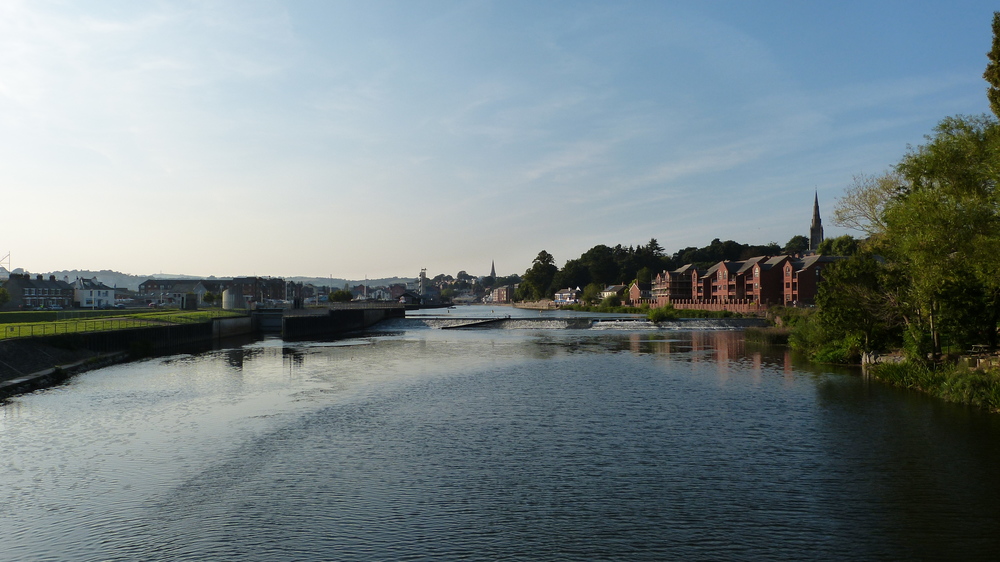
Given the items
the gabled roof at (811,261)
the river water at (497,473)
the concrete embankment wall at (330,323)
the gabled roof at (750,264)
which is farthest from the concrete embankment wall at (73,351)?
the gabled roof at (750,264)

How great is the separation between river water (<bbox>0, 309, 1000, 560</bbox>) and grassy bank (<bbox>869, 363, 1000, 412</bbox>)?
0.98 metres

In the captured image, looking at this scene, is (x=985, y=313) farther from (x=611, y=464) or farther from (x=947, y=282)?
(x=611, y=464)

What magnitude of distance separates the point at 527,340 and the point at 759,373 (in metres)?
35.7

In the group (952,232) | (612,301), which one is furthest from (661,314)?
(612,301)

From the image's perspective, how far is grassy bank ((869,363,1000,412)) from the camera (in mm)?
26500

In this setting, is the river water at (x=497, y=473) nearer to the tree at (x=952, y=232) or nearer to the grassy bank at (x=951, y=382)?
the grassy bank at (x=951, y=382)

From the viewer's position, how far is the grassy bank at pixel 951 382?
2650cm

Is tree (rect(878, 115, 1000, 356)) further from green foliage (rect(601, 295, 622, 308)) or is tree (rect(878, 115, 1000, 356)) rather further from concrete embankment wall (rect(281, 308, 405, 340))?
green foliage (rect(601, 295, 622, 308))

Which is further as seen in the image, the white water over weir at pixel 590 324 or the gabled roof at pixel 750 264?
the gabled roof at pixel 750 264

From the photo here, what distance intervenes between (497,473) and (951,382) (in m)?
22.1

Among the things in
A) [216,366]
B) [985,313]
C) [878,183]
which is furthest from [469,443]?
[878,183]

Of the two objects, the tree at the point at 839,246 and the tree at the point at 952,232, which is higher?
the tree at the point at 839,246

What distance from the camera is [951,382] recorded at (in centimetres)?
2877

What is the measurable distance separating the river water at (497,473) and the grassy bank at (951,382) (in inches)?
38.5
